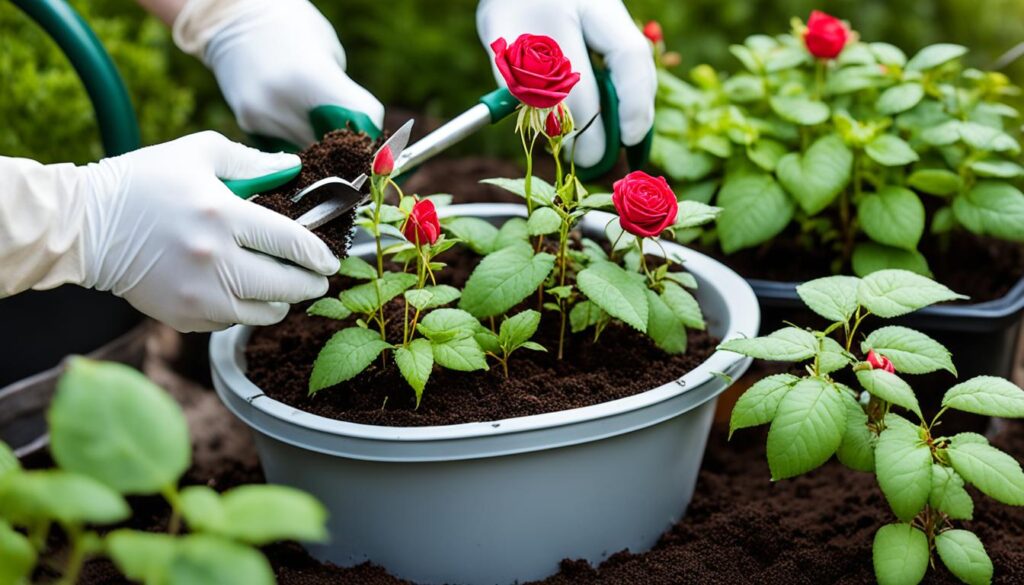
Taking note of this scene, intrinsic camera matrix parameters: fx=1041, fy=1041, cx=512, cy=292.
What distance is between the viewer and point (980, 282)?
184 centimetres

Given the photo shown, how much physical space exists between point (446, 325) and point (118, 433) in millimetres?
656

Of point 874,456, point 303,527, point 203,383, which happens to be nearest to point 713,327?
point 874,456

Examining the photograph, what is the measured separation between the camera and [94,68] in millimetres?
1672

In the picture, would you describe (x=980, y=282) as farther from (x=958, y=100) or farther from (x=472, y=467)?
(x=472, y=467)

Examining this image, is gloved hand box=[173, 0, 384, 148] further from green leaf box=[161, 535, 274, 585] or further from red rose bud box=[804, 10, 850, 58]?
green leaf box=[161, 535, 274, 585]

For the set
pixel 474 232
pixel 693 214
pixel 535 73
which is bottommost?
pixel 474 232

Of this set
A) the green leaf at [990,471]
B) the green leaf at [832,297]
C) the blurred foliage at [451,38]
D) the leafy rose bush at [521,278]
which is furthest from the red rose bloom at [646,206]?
the blurred foliage at [451,38]

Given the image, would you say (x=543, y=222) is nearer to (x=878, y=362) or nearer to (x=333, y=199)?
(x=333, y=199)

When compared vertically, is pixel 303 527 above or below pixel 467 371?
above

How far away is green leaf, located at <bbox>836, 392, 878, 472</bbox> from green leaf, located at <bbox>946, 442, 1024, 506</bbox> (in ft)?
0.31

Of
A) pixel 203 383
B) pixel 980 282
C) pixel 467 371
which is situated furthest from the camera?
pixel 203 383

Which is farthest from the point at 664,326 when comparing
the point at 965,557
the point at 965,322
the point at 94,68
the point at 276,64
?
the point at 94,68

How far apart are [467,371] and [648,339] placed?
11.0 inches

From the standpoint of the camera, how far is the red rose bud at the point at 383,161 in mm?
1232
